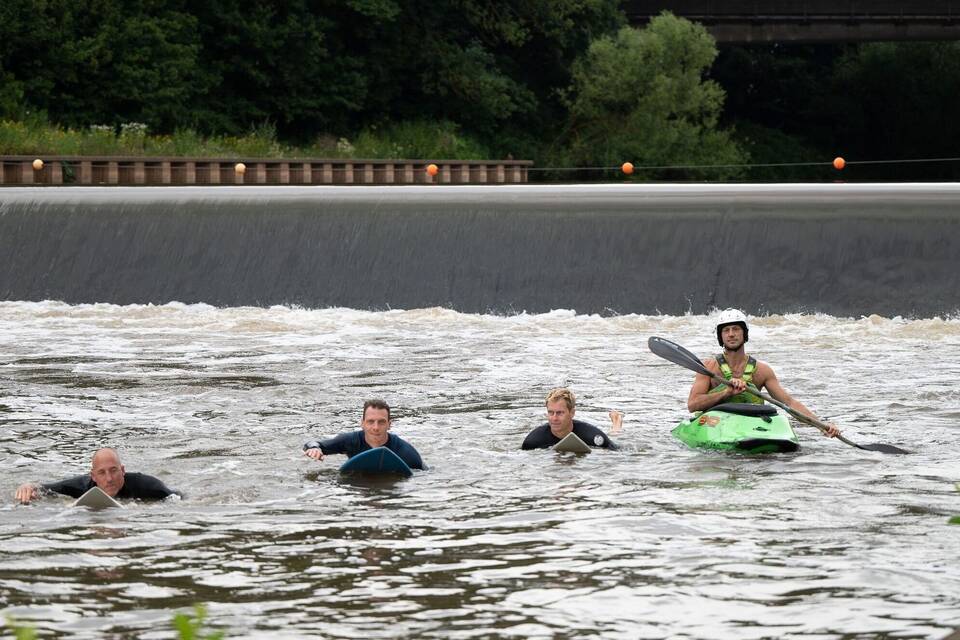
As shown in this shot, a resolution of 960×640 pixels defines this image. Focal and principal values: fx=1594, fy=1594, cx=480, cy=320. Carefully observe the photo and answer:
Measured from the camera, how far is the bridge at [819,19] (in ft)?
149

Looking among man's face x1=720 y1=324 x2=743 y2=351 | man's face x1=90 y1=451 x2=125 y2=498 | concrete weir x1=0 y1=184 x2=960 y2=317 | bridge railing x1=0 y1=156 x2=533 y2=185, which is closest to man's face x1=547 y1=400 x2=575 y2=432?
man's face x1=720 y1=324 x2=743 y2=351

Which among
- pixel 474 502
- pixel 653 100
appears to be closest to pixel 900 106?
pixel 653 100

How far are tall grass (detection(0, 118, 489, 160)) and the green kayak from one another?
1914cm

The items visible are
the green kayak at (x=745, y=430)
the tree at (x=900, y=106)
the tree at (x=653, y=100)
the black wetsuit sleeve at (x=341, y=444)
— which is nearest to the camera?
the black wetsuit sleeve at (x=341, y=444)

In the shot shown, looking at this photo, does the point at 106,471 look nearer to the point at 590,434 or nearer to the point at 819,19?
the point at 590,434

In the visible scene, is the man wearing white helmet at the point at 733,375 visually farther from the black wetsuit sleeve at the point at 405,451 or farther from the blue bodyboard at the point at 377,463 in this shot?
the blue bodyboard at the point at 377,463

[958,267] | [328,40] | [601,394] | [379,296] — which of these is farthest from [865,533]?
[328,40]

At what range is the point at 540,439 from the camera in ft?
31.7

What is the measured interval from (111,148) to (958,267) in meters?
16.7

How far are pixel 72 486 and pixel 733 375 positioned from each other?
4188 mm

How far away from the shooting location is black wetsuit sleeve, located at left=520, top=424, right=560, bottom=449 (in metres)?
9.62

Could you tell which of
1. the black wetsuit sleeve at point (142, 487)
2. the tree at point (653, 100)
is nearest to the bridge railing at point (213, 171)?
the tree at point (653, 100)

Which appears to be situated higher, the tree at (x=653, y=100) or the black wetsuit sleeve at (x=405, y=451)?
the tree at (x=653, y=100)

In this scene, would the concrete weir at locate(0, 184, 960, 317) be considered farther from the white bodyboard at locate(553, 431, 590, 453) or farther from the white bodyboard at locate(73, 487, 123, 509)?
the white bodyboard at locate(73, 487, 123, 509)
